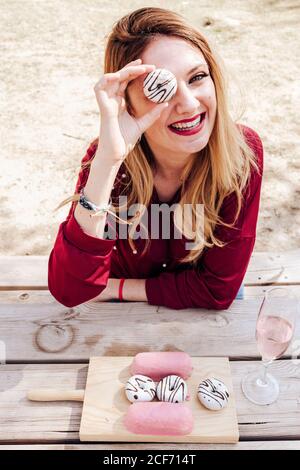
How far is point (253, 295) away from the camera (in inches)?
76.9

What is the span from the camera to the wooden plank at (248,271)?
199 centimetres

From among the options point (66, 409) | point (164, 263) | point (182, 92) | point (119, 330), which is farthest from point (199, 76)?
point (66, 409)

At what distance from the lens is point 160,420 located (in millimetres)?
1335

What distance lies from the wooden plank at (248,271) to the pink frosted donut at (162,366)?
0.63 m

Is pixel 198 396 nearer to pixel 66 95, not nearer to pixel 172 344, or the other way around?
pixel 172 344

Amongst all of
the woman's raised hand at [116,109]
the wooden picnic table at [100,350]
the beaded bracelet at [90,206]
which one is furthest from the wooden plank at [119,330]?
the woman's raised hand at [116,109]

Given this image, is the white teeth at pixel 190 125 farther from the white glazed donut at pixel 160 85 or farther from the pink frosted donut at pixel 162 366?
the pink frosted donut at pixel 162 366

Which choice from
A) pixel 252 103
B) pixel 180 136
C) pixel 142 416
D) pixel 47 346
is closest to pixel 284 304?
pixel 142 416

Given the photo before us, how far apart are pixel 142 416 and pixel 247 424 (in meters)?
0.30

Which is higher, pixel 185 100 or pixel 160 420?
pixel 185 100

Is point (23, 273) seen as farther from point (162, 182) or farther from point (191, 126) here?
point (191, 126)

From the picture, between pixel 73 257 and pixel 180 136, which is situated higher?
pixel 180 136

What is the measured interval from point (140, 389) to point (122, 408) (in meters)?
0.07

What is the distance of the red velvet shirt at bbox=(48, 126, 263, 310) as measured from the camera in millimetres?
1652
